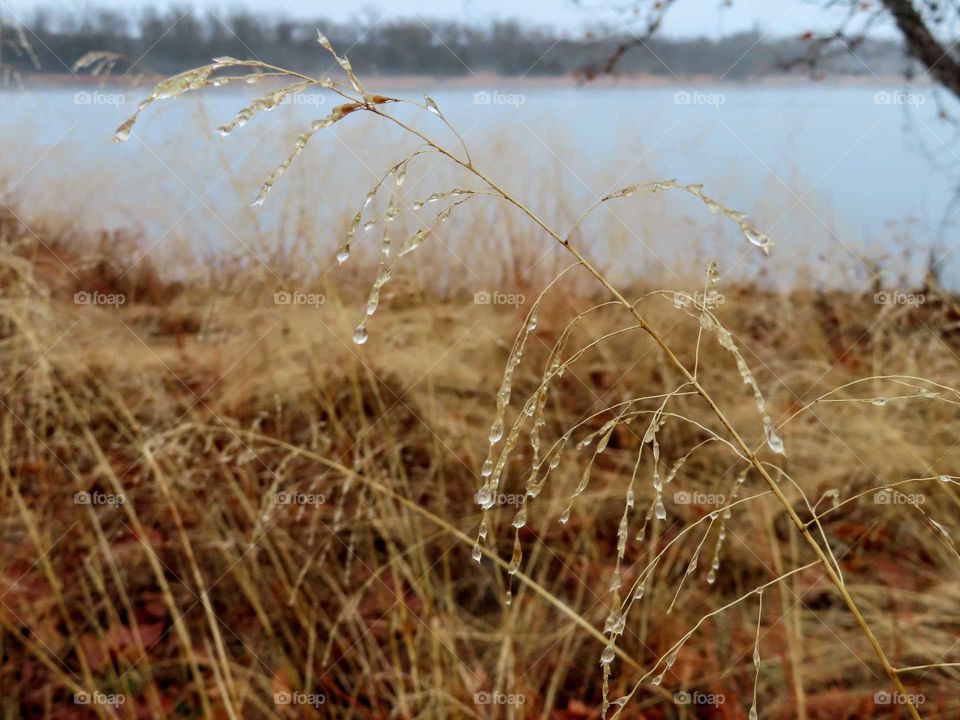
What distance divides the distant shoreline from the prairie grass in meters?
0.39

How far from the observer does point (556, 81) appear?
234 cm

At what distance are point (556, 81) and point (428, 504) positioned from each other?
3.83 feet

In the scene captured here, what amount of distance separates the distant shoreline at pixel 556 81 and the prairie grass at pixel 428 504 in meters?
0.39

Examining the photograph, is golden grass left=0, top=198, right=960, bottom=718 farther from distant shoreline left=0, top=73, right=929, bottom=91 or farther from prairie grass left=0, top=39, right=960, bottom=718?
distant shoreline left=0, top=73, right=929, bottom=91

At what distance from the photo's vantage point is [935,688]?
1.50 meters

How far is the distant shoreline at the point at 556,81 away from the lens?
2.26m

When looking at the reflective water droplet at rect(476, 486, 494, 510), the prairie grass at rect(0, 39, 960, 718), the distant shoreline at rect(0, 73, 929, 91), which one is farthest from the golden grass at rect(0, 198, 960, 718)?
the reflective water droplet at rect(476, 486, 494, 510)

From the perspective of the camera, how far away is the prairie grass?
151 cm

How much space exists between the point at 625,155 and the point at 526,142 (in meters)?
0.25

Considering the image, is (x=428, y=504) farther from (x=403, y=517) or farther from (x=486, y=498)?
(x=486, y=498)

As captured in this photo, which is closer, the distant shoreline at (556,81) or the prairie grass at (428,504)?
the prairie grass at (428,504)

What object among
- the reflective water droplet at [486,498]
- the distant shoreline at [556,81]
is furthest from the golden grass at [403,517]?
the reflective water droplet at [486,498]

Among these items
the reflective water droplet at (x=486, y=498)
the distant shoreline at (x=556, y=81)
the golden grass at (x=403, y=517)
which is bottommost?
the golden grass at (x=403, y=517)

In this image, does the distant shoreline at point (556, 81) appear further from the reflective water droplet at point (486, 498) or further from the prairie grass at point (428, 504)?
the reflective water droplet at point (486, 498)
